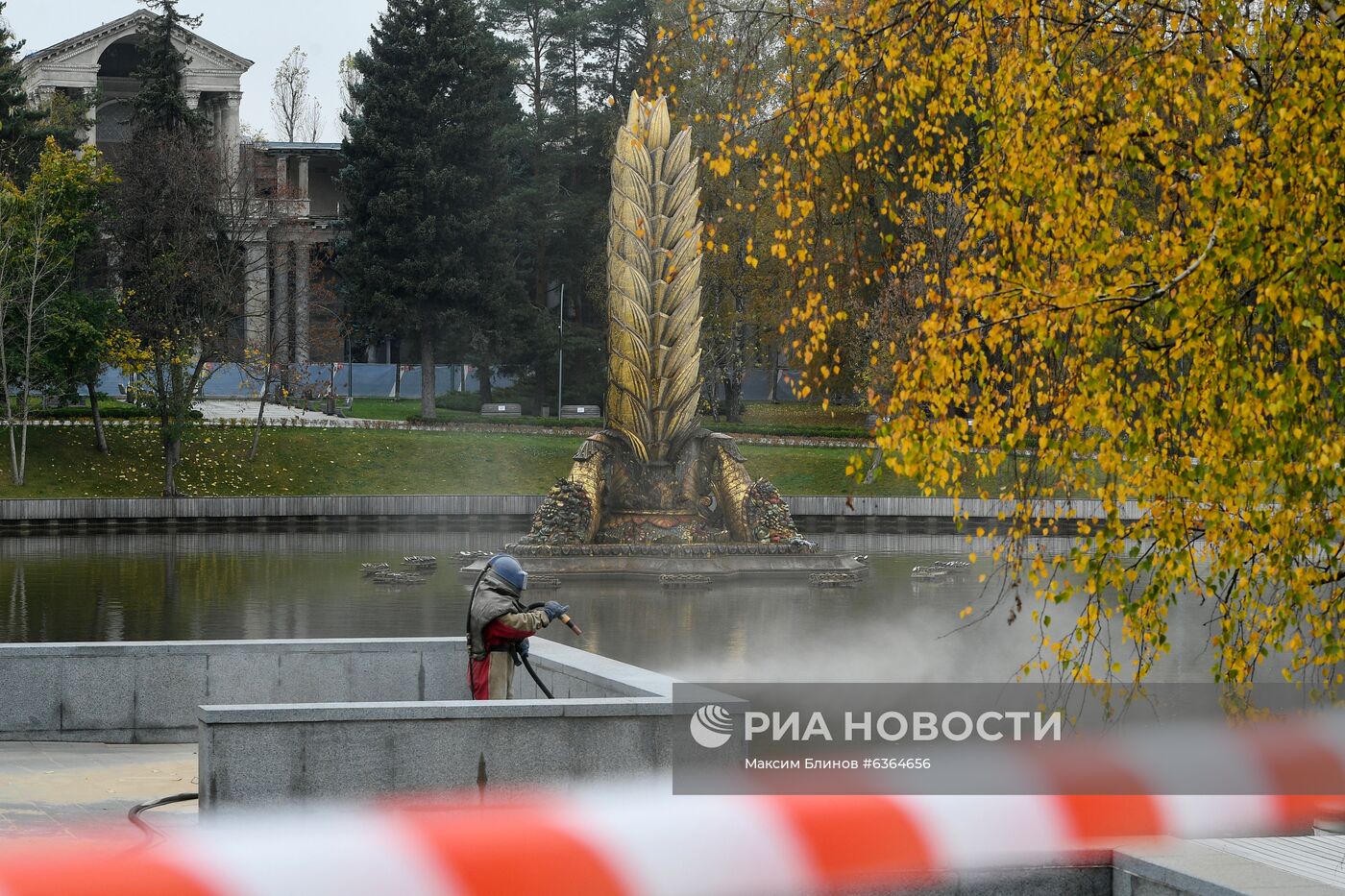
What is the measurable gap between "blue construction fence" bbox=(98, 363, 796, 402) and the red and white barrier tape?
59.9 meters

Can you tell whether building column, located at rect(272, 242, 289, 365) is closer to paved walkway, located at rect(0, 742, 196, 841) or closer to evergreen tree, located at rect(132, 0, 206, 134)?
evergreen tree, located at rect(132, 0, 206, 134)

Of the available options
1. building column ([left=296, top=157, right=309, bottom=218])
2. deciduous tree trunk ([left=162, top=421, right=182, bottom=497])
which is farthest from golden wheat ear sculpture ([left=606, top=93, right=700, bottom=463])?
building column ([left=296, top=157, right=309, bottom=218])

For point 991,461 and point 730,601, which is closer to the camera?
point 991,461

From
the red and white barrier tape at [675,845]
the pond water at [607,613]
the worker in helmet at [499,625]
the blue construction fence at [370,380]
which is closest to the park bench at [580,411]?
the blue construction fence at [370,380]

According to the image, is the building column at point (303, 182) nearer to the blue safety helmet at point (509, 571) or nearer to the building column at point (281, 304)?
the building column at point (281, 304)

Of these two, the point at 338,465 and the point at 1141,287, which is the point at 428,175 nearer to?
the point at 338,465

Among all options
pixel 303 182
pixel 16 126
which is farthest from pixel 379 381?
pixel 16 126

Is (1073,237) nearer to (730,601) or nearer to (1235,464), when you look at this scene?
(1235,464)

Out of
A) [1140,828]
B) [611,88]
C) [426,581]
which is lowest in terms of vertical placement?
[426,581]

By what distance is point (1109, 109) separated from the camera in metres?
7.18

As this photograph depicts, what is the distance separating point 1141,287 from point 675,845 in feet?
9.73

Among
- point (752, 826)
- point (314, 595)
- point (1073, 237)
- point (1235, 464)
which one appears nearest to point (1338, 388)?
point (1235, 464)

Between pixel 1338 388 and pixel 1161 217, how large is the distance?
3.99 feet

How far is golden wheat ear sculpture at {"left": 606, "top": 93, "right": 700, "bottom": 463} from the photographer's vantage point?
2722 cm
